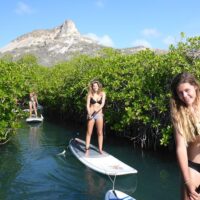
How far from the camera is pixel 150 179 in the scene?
9719 millimetres

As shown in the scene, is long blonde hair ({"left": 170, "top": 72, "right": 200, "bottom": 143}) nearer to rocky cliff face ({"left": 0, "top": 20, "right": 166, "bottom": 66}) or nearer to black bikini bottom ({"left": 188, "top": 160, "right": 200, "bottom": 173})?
black bikini bottom ({"left": 188, "top": 160, "right": 200, "bottom": 173})

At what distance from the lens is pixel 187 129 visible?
11.4ft

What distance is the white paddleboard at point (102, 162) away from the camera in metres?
8.80

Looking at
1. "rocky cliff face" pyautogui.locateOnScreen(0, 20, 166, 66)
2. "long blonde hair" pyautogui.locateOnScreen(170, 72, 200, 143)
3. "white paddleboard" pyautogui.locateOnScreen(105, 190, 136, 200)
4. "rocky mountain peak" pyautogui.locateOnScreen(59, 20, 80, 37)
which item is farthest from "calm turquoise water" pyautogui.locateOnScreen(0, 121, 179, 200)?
"rocky mountain peak" pyautogui.locateOnScreen(59, 20, 80, 37)

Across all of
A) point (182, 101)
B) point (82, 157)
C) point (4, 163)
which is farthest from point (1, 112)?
point (182, 101)

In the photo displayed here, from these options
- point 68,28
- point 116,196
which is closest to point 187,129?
point 116,196

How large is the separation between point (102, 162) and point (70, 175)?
90cm

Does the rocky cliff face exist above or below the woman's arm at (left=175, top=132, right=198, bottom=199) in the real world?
above

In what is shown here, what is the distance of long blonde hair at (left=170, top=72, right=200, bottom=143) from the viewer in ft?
11.4

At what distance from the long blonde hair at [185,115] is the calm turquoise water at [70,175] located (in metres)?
4.83

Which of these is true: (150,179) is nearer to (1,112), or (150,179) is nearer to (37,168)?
(37,168)

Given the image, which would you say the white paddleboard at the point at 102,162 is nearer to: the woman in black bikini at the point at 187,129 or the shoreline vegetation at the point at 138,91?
the shoreline vegetation at the point at 138,91

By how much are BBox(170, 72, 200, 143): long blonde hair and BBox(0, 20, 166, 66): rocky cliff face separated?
4013cm

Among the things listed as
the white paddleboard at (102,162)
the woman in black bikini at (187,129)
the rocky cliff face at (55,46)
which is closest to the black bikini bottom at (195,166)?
the woman in black bikini at (187,129)
